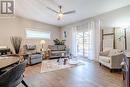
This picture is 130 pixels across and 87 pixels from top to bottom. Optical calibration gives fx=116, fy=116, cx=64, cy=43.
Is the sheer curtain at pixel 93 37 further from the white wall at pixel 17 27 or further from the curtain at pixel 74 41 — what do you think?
the white wall at pixel 17 27

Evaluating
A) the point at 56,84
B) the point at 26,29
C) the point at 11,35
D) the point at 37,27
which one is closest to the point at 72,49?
the point at 37,27

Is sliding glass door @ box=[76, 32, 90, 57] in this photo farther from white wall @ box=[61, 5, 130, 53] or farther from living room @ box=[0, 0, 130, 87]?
white wall @ box=[61, 5, 130, 53]

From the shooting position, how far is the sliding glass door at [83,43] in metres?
7.77

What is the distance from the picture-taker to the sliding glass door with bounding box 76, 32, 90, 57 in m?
7.77

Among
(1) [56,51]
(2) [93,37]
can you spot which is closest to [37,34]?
(1) [56,51]

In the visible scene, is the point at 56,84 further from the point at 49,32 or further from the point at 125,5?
the point at 49,32

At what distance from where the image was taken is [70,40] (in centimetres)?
902

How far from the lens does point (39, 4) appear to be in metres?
5.39

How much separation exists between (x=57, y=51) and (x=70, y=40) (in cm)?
149

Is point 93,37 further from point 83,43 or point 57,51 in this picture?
point 57,51

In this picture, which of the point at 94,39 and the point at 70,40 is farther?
the point at 70,40

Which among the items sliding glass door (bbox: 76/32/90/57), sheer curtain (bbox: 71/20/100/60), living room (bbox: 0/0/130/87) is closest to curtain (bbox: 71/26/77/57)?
living room (bbox: 0/0/130/87)

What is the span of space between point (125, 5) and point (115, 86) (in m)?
3.76

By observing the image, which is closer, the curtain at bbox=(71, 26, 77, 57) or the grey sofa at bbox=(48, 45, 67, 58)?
the grey sofa at bbox=(48, 45, 67, 58)
